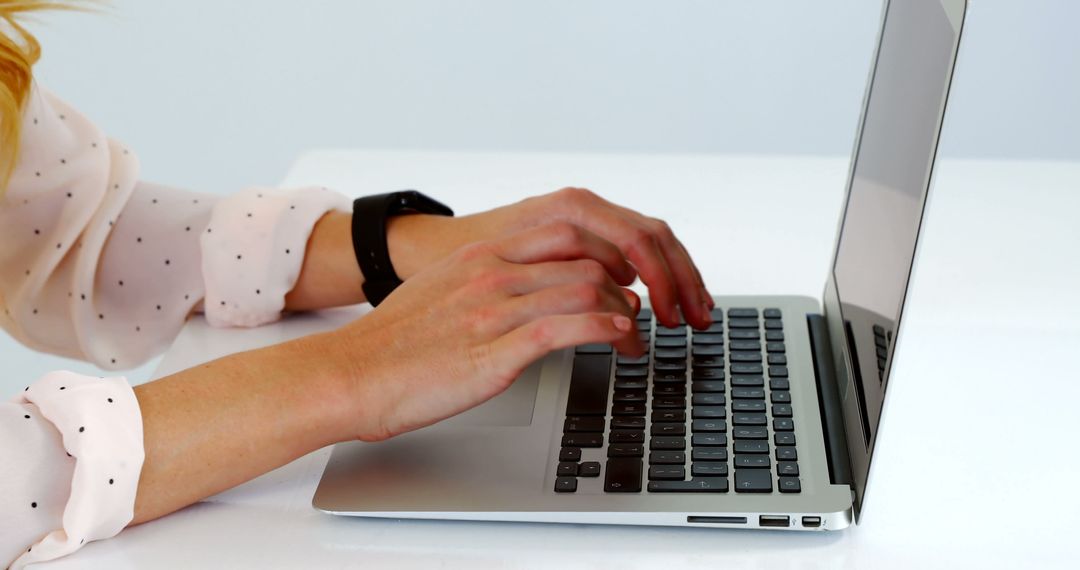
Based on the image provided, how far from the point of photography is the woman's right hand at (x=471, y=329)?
2.35 ft

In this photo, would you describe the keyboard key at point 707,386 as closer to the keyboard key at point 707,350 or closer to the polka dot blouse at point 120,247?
the keyboard key at point 707,350

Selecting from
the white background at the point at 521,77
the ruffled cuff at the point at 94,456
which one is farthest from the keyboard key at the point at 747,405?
the white background at the point at 521,77

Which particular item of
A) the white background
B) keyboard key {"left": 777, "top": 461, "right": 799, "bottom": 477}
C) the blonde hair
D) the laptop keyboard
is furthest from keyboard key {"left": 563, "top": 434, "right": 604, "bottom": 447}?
the white background

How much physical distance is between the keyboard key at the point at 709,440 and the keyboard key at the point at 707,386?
0.22ft

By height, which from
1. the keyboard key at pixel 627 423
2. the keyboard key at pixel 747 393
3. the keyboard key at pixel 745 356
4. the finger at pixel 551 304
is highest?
the finger at pixel 551 304

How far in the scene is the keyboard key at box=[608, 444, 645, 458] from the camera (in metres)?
0.70

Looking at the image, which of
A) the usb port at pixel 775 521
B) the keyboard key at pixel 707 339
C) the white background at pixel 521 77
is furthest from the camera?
the white background at pixel 521 77

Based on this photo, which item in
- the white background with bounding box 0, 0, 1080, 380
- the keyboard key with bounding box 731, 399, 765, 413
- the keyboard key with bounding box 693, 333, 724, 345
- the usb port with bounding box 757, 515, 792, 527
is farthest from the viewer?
the white background with bounding box 0, 0, 1080, 380

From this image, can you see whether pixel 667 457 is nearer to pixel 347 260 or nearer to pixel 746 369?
pixel 746 369

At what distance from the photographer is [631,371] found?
0.81m

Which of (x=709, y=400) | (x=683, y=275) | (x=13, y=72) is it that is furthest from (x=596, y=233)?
(x=13, y=72)

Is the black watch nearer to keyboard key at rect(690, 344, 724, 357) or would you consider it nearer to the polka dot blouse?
the polka dot blouse

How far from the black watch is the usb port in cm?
36

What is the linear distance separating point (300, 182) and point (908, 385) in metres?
0.60
